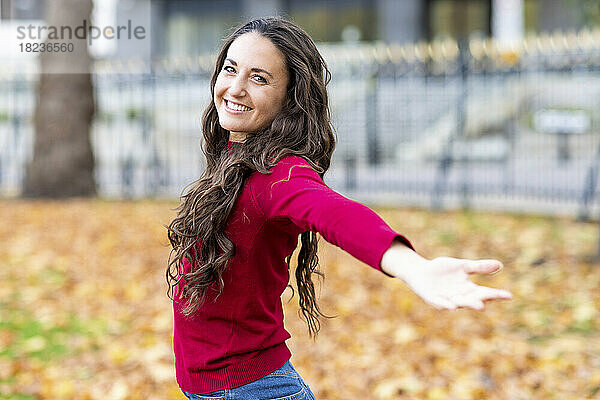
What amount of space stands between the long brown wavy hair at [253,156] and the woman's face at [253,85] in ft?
0.07

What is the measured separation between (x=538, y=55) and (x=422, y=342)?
651 centimetres

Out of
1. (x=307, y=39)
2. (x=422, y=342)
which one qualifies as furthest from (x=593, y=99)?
(x=307, y=39)

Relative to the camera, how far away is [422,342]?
517cm

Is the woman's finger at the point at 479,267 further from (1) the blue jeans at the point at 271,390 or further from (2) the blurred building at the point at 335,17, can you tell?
(2) the blurred building at the point at 335,17

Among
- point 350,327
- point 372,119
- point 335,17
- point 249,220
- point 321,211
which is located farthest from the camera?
point 335,17

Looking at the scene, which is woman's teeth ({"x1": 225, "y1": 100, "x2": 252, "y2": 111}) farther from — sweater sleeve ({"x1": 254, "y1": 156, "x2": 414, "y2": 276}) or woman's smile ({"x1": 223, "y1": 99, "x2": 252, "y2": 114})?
sweater sleeve ({"x1": 254, "y1": 156, "x2": 414, "y2": 276})

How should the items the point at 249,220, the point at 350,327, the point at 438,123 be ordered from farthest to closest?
1. the point at 438,123
2. the point at 350,327
3. the point at 249,220

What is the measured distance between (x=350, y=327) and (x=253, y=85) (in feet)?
11.7

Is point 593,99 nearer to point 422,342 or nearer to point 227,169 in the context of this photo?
point 422,342

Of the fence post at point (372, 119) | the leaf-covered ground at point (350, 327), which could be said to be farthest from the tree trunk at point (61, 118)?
the fence post at point (372, 119)

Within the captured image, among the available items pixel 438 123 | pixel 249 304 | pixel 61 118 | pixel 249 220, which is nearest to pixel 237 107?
pixel 249 220

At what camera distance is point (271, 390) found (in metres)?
2.16

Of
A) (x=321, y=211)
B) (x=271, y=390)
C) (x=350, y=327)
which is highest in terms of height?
(x=321, y=211)

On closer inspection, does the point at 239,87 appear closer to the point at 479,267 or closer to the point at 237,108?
the point at 237,108
